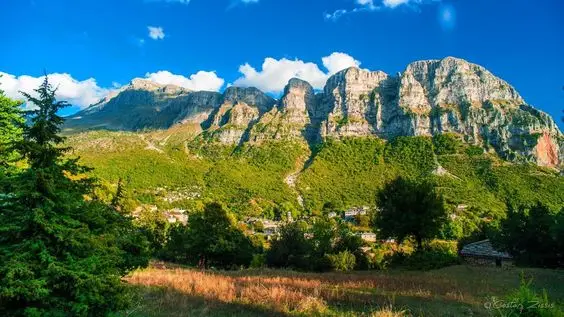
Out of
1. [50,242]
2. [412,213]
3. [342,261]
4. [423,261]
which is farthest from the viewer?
[412,213]

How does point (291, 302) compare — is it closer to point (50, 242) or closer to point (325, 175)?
point (50, 242)

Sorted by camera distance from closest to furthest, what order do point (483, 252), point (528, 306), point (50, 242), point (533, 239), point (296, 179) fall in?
point (528, 306) < point (50, 242) < point (533, 239) < point (483, 252) < point (296, 179)

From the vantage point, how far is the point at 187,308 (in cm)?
852

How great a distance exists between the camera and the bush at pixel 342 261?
87.7ft

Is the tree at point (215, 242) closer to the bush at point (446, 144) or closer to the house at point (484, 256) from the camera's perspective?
the house at point (484, 256)

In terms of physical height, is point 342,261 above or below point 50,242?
below

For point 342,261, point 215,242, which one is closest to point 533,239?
point 342,261

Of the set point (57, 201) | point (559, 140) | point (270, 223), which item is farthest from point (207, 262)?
point (559, 140)

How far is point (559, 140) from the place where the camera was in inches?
7121

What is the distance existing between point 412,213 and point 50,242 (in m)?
27.6

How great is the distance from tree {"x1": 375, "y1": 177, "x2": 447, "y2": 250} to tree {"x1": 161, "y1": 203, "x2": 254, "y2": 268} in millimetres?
11650

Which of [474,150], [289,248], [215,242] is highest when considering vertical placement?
[474,150]

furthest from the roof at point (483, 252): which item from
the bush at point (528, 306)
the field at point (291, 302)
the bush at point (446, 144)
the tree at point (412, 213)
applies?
the bush at point (446, 144)

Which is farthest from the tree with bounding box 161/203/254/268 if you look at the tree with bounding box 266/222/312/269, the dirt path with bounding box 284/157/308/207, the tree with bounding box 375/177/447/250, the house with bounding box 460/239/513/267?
the dirt path with bounding box 284/157/308/207
